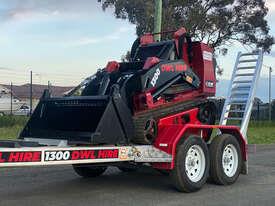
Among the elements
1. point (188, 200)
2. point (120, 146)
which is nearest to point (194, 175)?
point (188, 200)

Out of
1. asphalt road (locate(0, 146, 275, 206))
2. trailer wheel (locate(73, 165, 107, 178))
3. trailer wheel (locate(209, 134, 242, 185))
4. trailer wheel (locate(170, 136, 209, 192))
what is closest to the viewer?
asphalt road (locate(0, 146, 275, 206))

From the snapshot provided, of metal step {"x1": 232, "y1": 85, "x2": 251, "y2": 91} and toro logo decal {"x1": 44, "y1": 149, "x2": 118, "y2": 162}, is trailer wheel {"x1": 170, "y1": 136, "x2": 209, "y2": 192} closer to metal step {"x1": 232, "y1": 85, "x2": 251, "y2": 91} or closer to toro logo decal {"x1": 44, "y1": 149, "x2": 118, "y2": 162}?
toro logo decal {"x1": 44, "y1": 149, "x2": 118, "y2": 162}

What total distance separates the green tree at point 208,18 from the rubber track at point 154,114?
21713mm

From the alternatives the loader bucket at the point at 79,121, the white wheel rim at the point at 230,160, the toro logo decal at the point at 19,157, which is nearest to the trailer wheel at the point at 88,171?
the loader bucket at the point at 79,121

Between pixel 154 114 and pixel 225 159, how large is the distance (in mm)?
1711

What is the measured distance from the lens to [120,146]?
8.57 metres

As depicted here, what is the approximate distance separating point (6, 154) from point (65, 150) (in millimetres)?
965

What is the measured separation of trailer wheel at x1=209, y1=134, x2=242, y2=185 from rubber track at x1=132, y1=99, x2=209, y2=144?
801mm

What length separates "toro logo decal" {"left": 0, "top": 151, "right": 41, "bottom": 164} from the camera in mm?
7000

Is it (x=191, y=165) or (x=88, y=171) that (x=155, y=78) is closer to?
(x=191, y=165)

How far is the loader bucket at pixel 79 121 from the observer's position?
8555 mm

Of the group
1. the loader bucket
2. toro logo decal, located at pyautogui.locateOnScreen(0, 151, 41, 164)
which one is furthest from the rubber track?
toro logo decal, located at pyautogui.locateOnScreen(0, 151, 41, 164)

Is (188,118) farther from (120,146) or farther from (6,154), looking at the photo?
(6,154)

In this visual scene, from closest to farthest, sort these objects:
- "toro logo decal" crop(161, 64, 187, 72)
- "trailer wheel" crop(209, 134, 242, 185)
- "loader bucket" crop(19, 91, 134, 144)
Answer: "loader bucket" crop(19, 91, 134, 144) < "toro logo decal" crop(161, 64, 187, 72) < "trailer wheel" crop(209, 134, 242, 185)
